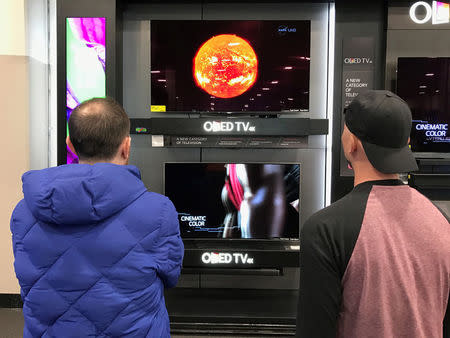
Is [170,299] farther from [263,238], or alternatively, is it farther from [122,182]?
[122,182]

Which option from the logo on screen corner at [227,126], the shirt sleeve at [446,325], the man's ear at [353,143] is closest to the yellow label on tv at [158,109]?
the logo on screen corner at [227,126]

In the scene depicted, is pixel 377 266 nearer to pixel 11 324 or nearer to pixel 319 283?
pixel 319 283

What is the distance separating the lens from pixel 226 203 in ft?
10.9

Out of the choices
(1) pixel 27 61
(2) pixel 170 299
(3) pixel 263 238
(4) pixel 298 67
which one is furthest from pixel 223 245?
(1) pixel 27 61

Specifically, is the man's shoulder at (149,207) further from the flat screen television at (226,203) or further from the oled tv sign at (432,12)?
the oled tv sign at (432,12)

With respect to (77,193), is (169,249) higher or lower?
lower

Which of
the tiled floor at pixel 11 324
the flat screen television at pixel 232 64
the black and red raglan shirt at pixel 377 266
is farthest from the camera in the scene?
the flat screen television at pixel 232 64

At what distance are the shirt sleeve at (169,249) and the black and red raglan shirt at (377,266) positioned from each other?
0.38 m

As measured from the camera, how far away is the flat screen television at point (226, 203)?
3309 millimetres

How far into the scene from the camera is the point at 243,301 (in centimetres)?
329

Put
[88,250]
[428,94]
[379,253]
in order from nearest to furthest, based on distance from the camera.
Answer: [379,253]
[88,250]
[428,94]

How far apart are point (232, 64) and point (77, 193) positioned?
260 centimetres

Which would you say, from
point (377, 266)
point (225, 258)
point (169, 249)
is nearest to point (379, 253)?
point (377, 266)

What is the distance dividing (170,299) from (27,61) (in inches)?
92.6
